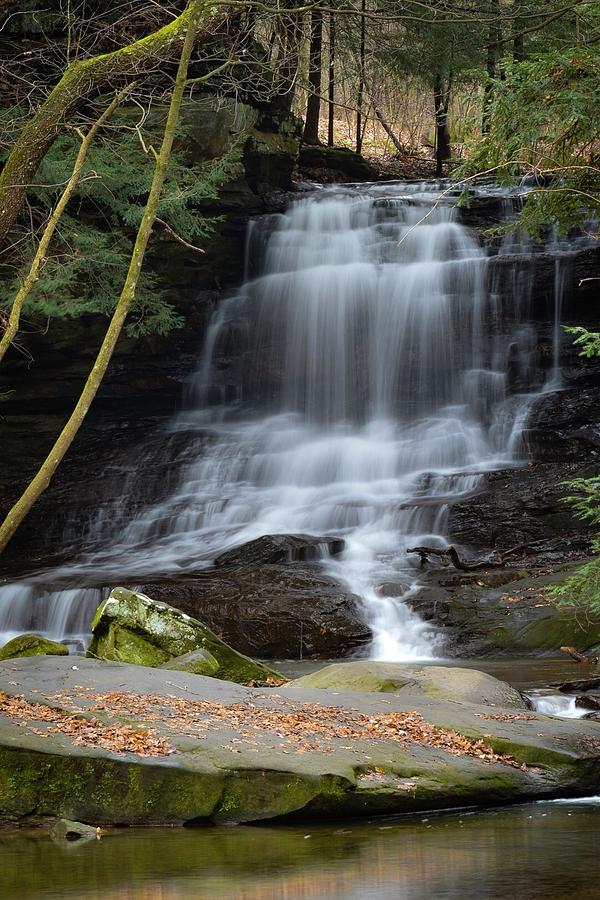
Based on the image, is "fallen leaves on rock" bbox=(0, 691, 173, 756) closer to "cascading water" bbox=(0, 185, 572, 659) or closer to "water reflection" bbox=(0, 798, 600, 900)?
"water reflection" bbox=(0, 798, 600, 900)

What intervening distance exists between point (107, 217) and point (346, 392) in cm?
553

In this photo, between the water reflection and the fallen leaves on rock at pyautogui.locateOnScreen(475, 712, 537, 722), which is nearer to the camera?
the water reflection

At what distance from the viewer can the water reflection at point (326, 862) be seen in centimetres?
391

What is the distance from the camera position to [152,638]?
8.95 metres

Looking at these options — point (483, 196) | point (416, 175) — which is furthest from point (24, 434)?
point (416, 175)

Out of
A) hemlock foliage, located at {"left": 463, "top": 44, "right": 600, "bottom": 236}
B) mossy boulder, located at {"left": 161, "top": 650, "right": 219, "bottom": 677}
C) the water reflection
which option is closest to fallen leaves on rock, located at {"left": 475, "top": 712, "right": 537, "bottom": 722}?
the water reflection

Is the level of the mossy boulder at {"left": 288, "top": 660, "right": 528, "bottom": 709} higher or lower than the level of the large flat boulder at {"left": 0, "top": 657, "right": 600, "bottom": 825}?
lower

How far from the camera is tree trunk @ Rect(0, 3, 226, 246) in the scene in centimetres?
908

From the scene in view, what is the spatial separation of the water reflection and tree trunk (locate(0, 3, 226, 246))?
6.20 m

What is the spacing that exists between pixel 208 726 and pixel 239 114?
50.2 ft

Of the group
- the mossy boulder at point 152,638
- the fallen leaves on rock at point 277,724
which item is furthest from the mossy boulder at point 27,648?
the fallen leaves on rock at point 277,724

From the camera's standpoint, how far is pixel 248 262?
67.4 ft

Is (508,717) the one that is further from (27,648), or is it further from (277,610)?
(277,610)

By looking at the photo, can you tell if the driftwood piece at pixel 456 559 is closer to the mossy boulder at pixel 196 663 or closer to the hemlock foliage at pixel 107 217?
the mossy boulder at pixel 196 663
